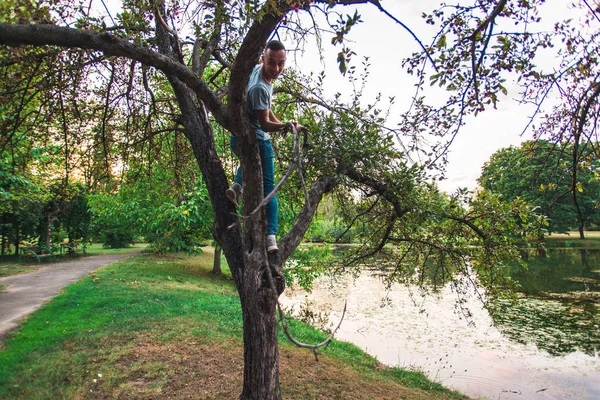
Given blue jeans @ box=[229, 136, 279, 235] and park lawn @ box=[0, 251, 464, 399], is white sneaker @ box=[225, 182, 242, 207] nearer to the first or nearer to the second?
blue jeans @ box=[229, 136, 279, 235]

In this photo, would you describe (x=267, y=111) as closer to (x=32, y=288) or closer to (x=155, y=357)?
(x=155, y=357)

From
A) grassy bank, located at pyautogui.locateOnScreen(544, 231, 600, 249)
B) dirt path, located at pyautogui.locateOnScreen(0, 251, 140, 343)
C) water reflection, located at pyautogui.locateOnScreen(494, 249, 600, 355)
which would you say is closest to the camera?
dirt path, located at pyautogui.locateOnScreen(0, 251, 140, 343)

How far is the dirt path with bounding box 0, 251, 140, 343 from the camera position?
7688 mm

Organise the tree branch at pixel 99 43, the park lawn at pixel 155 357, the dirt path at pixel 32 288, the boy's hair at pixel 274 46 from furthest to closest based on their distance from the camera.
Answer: the dirt path at pixel 32 288, the park lawn at pixel 155 357, the boy's hair at pixel 274 46, the tree branch at pixel 99 43

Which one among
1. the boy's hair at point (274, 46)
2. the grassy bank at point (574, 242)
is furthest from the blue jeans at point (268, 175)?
the grassy bank at point (574, 242)

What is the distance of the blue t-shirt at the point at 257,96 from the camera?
296cm

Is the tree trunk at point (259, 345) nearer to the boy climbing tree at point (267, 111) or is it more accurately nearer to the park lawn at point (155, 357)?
the boy climbing tree at point (267, 111)

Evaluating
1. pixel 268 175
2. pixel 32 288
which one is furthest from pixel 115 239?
pixel 268 175

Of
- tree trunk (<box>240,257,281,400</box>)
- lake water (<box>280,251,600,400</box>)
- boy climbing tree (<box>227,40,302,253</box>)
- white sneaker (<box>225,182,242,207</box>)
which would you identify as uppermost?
boy climbing tree (<box>227,40,302,253</box>)

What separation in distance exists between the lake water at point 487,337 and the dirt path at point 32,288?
7.05 meters

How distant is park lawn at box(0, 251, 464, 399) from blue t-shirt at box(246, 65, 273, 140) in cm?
358

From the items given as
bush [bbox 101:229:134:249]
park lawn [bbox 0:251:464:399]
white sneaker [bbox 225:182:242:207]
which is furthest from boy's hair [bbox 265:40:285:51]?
bush [bbox 101:229:134:249]

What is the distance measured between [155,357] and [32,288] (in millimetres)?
7220

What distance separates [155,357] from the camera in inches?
229
